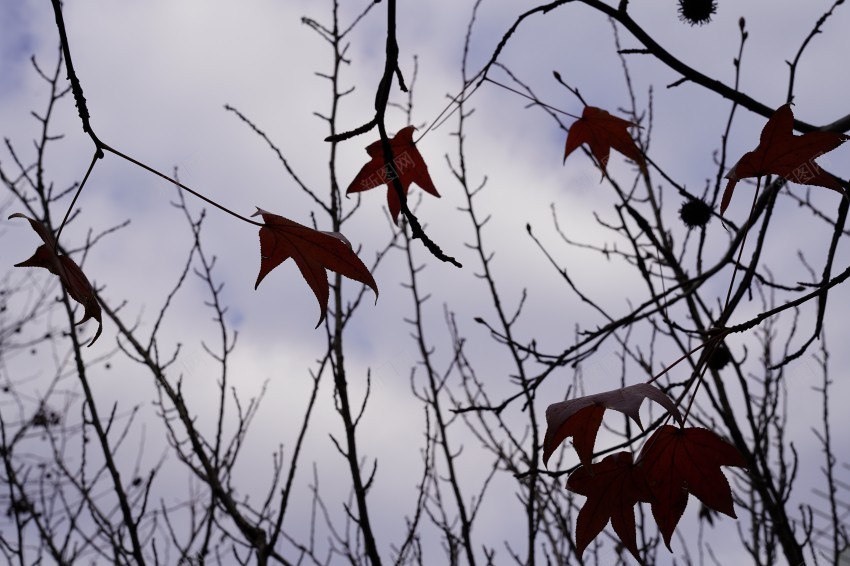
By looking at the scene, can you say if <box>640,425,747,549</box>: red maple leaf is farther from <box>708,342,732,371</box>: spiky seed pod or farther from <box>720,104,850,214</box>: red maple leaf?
<box>708,342,732,371</box>: spiky seed pod

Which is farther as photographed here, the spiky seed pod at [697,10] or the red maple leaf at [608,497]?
the spiky seed pod at [697,10]

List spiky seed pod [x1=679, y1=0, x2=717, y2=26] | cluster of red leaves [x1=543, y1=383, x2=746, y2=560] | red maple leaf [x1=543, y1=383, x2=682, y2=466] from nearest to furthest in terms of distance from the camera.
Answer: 1. red maple leaf [x1=543, y1=383, x2=682, y2=466]
2. cluster of red leaves [x1=543, y1=383, x2=746, y2=560]
3. spiky seed pod [x1=679, y1=0, x2=717, y2=26]

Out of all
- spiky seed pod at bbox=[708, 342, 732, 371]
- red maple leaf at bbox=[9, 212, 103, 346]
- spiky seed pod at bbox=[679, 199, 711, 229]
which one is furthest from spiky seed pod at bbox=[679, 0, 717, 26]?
red maple leaf at bbox=[9, 212, 103, 346]

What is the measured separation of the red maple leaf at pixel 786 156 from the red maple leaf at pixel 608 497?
47 centimetres

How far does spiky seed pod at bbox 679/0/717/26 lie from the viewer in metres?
1.93

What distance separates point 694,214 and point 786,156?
1.13 m

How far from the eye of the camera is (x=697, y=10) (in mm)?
1931

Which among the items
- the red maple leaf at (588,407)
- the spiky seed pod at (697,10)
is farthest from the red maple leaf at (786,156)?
the spiky seed pod at (697,10)

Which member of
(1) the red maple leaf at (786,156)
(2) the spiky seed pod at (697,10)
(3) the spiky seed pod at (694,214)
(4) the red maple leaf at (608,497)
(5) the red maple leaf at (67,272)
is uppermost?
(2) the spiky seed pod at (697,10)

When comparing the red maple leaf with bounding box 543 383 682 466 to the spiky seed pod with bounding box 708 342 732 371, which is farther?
the spiky seed pod with bounding box 708 342 732 371

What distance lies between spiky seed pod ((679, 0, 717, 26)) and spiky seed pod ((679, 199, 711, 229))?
56 cm

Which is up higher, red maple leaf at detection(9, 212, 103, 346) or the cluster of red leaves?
red maple leaf at detection(9, 212, 103, 346)

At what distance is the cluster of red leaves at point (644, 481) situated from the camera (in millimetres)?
1094

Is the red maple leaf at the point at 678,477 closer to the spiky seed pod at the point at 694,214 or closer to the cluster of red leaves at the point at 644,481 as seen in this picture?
the cluster of red leaves at the point at 644,481
